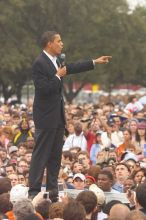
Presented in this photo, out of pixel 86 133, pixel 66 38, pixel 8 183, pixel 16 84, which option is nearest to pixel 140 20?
pixel 66 38

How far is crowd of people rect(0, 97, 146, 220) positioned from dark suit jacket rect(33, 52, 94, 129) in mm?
831

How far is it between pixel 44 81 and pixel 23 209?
1.69 metres

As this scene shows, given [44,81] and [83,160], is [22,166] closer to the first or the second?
[83,160]

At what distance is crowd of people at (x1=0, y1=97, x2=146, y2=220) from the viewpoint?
7.49 metres

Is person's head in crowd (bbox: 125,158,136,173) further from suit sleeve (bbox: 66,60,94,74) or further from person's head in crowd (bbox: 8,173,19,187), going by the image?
suit sleeve (bbox: 66,60,94,74)

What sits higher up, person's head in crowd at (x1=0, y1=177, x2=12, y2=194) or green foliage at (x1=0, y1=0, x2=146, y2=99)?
green foliage at (x1=0, y1=0, x2=146, y2=99)

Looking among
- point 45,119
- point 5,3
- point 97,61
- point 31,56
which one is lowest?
point 45,119

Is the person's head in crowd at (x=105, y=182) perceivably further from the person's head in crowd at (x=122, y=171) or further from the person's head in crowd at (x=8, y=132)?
the person's head in crowd at (x=8, y=132)

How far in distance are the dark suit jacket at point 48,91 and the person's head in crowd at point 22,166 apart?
335 cm

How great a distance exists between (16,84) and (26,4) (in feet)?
23.5

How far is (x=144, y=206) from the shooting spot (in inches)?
304

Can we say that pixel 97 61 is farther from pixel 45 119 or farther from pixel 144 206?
pixel 144 206

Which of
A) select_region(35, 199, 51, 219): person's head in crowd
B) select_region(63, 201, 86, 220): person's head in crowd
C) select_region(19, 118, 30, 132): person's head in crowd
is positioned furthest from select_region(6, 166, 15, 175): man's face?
select_region(63, 201, 86, 220): person's head in crowd

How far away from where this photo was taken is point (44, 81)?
27.9ft
